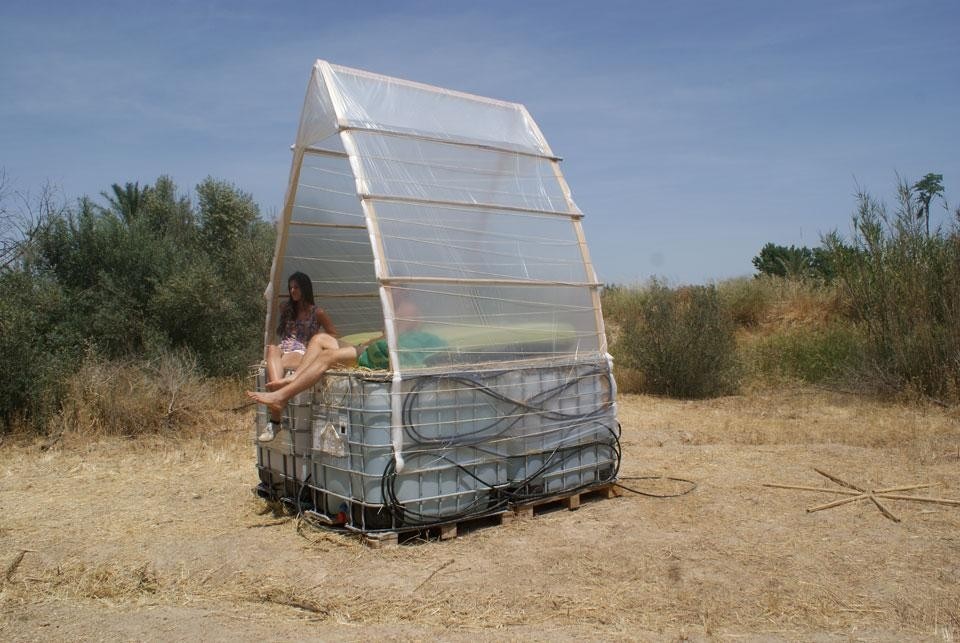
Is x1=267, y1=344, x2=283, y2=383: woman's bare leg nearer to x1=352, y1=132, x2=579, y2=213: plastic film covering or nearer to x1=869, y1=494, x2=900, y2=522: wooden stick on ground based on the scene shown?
x1=352, y1=132, x2=579, y2=213: plastic film covering

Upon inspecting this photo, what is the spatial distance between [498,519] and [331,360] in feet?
6.46

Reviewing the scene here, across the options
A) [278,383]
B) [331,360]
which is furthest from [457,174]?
[278,383]

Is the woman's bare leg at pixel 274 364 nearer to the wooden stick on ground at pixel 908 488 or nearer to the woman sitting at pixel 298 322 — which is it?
the woman sitting at pixel 298 322

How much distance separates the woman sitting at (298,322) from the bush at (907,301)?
1032cm

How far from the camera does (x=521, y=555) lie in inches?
228

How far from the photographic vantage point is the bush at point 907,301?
508 inches

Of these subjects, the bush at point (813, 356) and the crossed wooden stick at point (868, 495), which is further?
the bush at point (813, 356)

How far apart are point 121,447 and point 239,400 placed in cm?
319

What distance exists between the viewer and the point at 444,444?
6.11m

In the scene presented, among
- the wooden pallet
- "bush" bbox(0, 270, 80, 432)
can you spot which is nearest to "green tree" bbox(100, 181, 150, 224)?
"bush" bbox(0, 270, 80, 432)

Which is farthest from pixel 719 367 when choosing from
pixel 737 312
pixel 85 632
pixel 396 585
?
pixel 85 632

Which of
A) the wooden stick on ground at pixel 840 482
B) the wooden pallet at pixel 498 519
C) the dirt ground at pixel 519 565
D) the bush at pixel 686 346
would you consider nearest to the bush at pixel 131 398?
the dirt ground at pixel 519 565

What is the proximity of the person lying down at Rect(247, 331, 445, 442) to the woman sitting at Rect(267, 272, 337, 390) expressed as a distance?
0.68 metres

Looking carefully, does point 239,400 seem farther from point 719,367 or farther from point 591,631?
point 591,631
